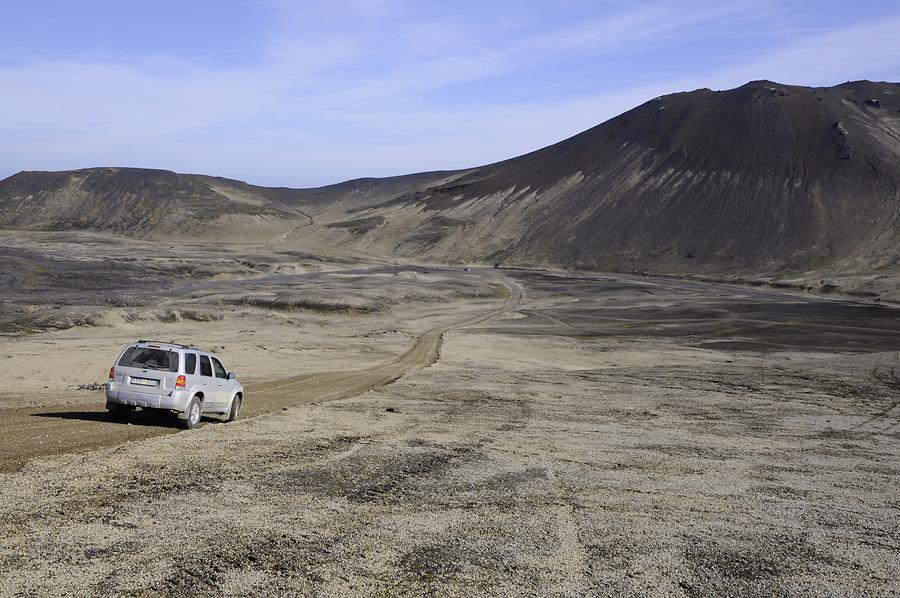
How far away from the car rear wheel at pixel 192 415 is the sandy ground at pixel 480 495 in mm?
453

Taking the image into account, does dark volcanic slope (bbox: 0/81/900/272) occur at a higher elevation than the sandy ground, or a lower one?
higher

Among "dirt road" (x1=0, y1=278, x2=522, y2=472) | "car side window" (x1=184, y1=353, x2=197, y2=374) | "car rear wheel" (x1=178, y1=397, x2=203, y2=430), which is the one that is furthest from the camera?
"car side window" (x1=184, y1=353, x2=197, y2=374)

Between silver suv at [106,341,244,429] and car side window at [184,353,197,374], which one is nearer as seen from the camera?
silver suv at [106,341,244,429]

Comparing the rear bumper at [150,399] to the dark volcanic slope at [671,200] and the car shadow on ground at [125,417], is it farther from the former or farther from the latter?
the dark volcanic slope at [671,200]

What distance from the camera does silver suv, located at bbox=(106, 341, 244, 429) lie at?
16547 mm

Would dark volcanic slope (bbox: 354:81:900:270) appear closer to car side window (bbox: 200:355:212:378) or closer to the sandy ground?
the sandy ground

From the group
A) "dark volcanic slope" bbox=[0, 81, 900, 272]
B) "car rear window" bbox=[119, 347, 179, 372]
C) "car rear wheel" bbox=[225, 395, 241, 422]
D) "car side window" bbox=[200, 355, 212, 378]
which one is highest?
"dark volcanic slope" bbox=[0, 81, 900, 272]

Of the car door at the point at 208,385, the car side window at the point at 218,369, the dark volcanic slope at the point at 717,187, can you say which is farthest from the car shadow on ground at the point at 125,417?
the dark volcanic slope at the point at 717,187

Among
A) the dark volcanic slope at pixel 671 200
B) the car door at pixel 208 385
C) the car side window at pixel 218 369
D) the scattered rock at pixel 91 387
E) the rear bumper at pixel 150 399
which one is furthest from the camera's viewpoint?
the dark volcanic slope at pixel 671 200

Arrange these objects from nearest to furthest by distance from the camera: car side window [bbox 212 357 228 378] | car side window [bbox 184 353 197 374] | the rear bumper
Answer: the rear bumper < car side window [bbox 184 353 197 374] < car side window [bbox 212 357 228 378]

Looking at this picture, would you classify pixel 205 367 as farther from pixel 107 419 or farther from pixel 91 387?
pixel 91 387

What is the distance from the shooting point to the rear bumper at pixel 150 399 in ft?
54.0

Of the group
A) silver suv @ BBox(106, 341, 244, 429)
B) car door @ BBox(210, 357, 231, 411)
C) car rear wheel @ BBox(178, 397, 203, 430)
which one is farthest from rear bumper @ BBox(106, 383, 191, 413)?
car door @ BBox(210, 357, 231, 411)

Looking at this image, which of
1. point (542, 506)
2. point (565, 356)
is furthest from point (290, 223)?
point (542, 506)
